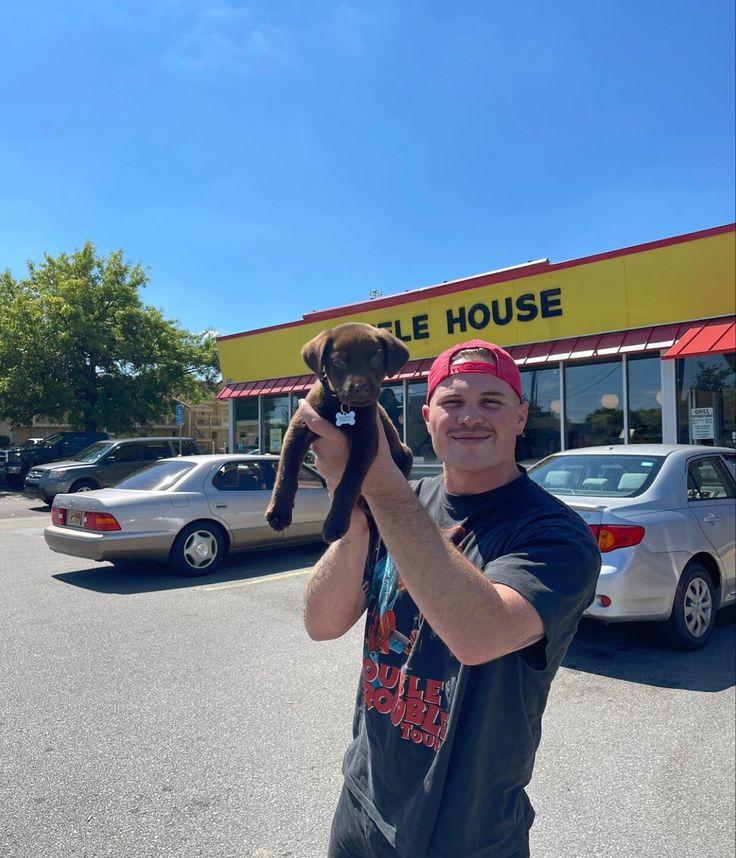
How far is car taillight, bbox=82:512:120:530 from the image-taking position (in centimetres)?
746

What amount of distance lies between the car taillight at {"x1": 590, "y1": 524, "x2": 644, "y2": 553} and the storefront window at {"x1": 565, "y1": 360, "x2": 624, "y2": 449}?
8033 mm

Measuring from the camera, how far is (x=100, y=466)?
14.7 meters

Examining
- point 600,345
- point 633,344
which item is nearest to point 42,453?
point 600,345

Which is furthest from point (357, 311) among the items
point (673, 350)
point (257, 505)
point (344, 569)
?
point (344, 569)

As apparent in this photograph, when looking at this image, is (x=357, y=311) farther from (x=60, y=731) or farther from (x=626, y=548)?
(x=60, y=731)

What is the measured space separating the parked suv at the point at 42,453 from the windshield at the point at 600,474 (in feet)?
55.9

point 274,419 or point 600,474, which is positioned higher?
point 274,419

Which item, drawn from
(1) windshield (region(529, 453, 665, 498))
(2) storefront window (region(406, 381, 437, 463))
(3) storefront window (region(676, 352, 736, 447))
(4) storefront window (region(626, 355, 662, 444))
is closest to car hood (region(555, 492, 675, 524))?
(1) windshield (region(529, 453, 665, 498))

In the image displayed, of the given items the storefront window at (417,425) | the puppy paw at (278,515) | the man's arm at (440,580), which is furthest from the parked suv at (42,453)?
the man's arm at (440,580)

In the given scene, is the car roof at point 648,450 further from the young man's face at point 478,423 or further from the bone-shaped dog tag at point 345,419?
the bone-shaped dog tag at point 345,419

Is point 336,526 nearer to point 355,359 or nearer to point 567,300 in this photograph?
point 355,359

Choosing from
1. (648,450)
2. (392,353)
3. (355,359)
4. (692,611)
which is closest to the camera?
(355,359)

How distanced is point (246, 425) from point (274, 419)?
132cm

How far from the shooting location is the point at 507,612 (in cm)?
141
